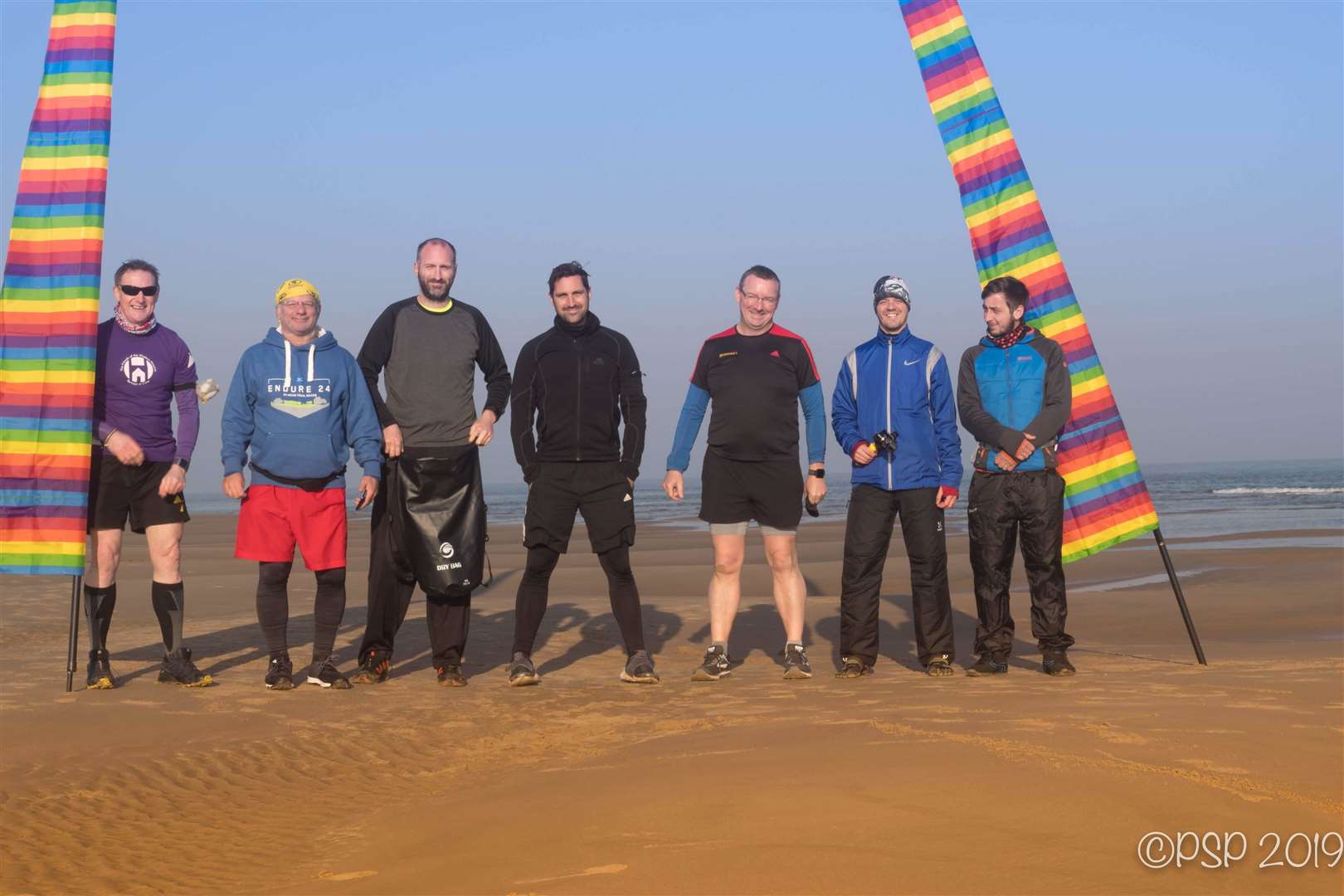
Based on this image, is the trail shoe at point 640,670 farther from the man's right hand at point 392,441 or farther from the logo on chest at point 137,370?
the logo on chest at point 137,370

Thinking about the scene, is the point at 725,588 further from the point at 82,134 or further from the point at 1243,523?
the point at 1243,523

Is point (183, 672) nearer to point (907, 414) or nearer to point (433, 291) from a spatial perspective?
point (433, 291)

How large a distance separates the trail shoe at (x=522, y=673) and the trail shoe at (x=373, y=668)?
0.77 meters

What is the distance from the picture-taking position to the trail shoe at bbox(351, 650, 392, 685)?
6637 millimetres

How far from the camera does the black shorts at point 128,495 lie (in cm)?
631

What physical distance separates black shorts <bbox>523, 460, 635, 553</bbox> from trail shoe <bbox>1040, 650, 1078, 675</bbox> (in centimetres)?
229

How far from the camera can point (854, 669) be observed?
21.2 feet

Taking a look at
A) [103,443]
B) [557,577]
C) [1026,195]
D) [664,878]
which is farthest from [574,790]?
[557,577]

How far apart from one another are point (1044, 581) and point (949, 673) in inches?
27.4

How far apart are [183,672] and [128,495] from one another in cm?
98

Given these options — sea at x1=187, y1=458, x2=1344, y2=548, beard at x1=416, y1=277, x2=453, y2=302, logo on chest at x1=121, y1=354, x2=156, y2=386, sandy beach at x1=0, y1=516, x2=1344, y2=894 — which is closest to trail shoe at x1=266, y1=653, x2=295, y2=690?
sandy beach at x1=0, y1=516, x2=1344, y2=894

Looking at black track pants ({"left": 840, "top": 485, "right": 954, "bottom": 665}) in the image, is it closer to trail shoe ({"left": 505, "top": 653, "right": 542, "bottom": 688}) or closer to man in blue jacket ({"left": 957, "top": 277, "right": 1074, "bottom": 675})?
man in blue jacket ({"left": 957, "top": 277, "right": 1074, "bottom": 675})

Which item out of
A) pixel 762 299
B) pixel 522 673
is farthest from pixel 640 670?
pixel 762 299

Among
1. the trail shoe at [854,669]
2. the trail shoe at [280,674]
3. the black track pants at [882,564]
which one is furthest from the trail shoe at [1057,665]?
the trail shoe at [280,674]
